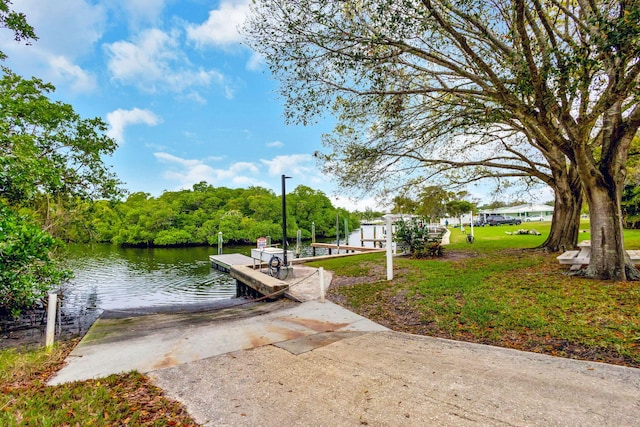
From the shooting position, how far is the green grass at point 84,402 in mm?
2469

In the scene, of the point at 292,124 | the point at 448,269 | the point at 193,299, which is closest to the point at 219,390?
the point at 292,124

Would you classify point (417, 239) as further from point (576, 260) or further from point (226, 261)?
point (226, 261)

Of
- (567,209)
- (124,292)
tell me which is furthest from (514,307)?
(124,292)

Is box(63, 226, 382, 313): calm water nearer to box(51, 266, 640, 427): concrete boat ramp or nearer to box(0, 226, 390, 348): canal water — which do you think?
box(0, 226, 390, 348): canal water

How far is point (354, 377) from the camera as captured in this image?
10.7 ft

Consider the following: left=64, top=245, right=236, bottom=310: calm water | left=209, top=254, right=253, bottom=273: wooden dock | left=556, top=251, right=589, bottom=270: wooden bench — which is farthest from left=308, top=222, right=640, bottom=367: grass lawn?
left=209, top=254, right=253, bottom=273: wooden dock

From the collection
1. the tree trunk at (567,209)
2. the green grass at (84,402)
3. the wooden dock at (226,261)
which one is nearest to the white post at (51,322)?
the green grass at (84,402)

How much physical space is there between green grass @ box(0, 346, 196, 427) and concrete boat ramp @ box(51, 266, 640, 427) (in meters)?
0.18

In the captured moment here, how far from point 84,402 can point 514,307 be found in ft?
20.7

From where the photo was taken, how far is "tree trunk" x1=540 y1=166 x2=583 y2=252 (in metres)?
11.0

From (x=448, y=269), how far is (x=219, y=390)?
812 centimetres

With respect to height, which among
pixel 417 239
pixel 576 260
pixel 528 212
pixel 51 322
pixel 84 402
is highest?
pixel 528 212

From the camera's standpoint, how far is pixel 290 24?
5.66m

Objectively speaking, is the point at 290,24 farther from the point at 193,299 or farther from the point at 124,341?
the point at 193,299
